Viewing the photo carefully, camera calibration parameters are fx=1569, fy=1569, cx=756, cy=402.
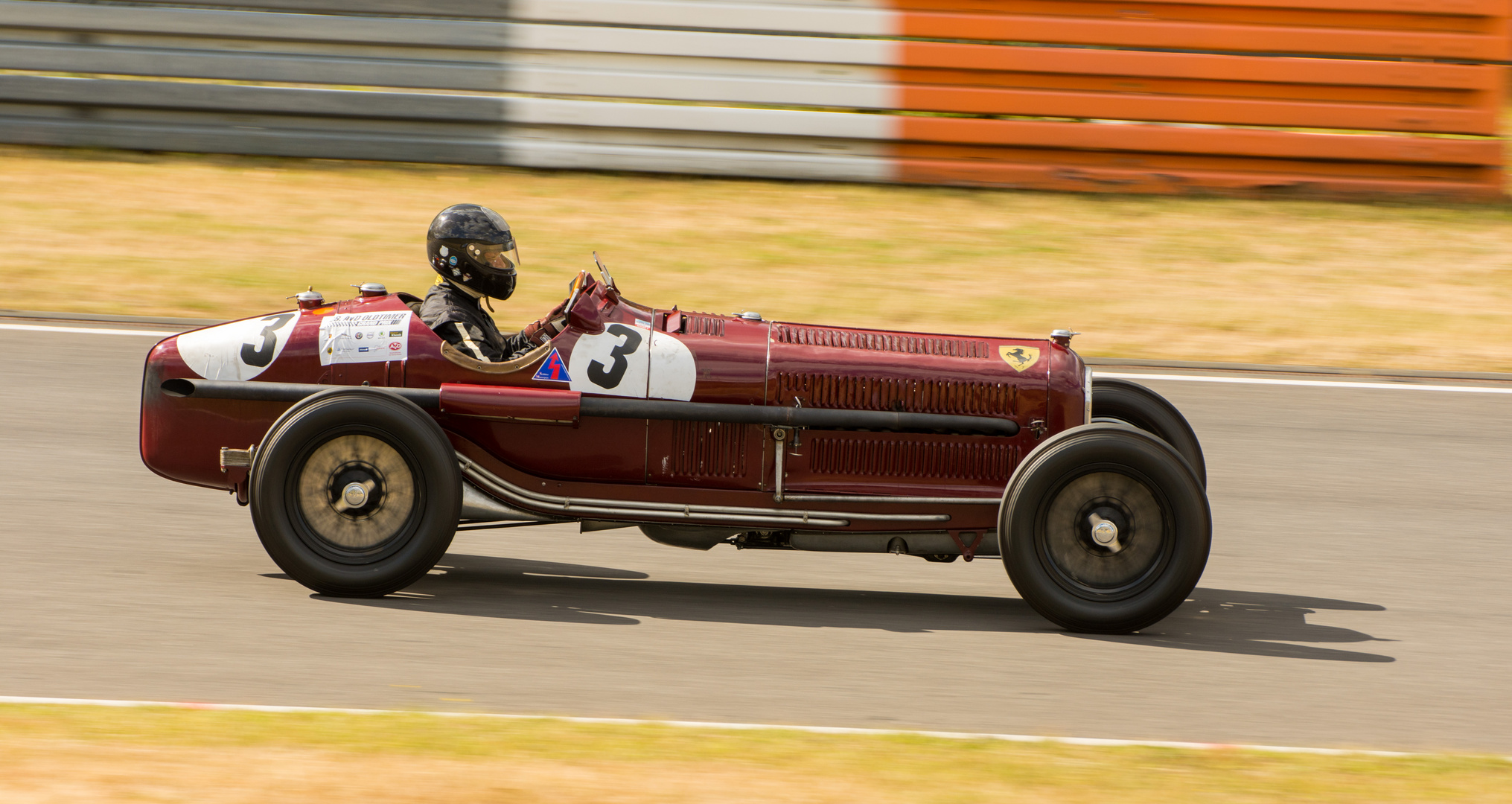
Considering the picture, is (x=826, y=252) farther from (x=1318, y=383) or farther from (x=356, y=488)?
(x=356, y=488)

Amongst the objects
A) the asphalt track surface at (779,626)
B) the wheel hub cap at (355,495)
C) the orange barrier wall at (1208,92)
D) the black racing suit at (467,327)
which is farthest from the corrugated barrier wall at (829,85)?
the wheel hub cap at (355,495)

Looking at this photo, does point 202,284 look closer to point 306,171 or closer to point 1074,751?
point 306,171

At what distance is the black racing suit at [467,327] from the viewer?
5934 mm

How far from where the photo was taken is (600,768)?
4145 mm

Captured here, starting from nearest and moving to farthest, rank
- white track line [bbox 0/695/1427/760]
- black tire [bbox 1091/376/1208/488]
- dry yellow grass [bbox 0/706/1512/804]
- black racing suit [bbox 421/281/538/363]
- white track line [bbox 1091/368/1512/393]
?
dry yellow grass [bbox 0/706/1512/804]
white track line [bbox 0/695/1427/760]
black racing suit [bbox 421/281/538/363]
black tire [bbox 1091/376/1208/488]
white track line [bbox 1091/368/1512/393]

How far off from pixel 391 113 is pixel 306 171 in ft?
2.98

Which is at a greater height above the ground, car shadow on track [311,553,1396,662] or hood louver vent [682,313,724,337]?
hood louver vent [682,313,724,337]

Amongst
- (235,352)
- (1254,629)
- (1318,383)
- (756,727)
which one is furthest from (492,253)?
(1318,383)

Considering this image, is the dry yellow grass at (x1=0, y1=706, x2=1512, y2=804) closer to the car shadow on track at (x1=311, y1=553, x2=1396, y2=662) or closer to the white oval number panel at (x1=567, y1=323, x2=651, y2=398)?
the car shadow on track at (x1=311, y1=553, x2=1396, y2=662)

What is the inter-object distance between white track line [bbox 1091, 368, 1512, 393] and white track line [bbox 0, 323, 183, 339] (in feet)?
19.1

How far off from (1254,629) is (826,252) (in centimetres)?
662

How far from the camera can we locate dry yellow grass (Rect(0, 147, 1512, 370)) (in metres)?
10.6

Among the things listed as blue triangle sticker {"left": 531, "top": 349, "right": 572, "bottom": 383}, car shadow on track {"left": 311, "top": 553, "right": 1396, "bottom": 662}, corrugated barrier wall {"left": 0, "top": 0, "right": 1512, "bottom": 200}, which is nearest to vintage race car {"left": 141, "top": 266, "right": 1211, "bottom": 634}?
blue triangle sticker {"left": 531, "top": 349, "right": 572, "bottom": 383}

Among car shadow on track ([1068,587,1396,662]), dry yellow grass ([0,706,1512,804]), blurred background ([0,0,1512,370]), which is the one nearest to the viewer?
dry yellow grass ([0,706,1512,804])
